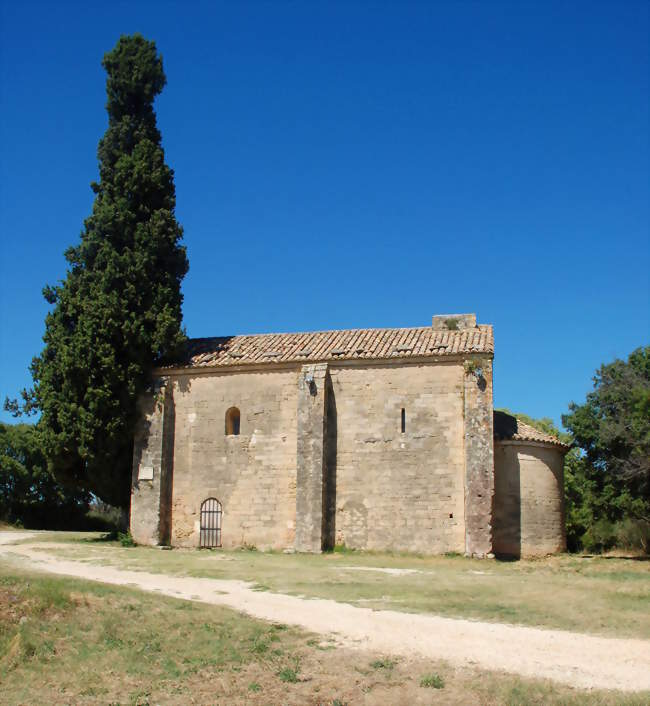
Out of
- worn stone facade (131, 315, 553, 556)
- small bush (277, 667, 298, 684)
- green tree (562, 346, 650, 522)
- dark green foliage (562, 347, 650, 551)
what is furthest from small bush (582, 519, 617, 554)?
small bush (277, 667, 298, 684)

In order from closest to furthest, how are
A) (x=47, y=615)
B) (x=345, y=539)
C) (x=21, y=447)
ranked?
(x=47, y=615) → (x=345, y=539) → (x=21, y=447)

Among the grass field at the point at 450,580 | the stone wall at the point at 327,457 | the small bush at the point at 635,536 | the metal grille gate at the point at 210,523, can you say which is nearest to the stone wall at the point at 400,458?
the stone wall at the point at 327,457

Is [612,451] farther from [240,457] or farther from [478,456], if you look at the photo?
[240,457]

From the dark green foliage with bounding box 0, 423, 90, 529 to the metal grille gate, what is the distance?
1598cm

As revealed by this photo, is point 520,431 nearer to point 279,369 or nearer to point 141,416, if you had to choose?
point 279,369

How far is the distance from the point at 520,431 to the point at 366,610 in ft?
43.0

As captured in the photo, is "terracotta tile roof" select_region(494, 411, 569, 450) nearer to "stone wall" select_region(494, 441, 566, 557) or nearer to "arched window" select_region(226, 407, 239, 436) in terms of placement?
"stone wall" select_region(494, 441, 566, 557)

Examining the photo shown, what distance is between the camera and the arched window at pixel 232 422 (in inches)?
1054

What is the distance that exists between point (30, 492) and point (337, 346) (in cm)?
2171

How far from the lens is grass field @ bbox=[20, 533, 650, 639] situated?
1354 cm

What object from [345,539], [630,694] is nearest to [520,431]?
[345,539]

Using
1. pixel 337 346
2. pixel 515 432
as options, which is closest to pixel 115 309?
pixel 337 346

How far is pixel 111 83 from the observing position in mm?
30016

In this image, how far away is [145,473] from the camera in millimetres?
26812
